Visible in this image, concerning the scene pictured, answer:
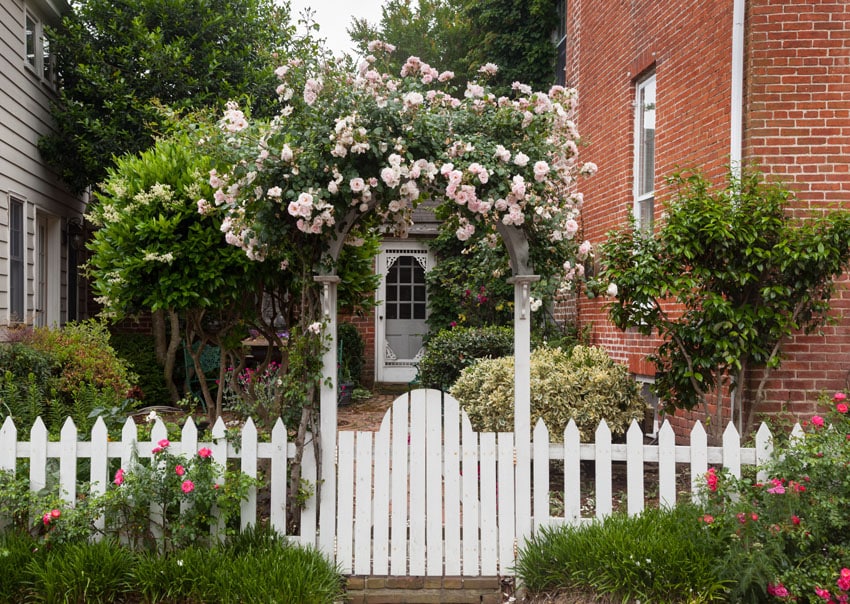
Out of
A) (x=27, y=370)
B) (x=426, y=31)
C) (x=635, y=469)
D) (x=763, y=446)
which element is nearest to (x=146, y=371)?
(x=27, y=370)

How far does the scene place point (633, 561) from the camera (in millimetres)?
3814

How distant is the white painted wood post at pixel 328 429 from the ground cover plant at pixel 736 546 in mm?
1096

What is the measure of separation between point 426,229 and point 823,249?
780 centimetres

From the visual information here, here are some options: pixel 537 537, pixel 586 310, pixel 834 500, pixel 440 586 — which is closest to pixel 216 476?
pixel 440 586

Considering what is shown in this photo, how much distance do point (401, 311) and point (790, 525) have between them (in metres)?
9.64

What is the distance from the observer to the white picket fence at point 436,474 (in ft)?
13.9

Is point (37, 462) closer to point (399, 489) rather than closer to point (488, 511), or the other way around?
point (399, 489)

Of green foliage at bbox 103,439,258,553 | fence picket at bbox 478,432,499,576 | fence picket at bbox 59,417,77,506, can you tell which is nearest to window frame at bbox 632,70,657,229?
fence picket at bbox 478,432,499,576

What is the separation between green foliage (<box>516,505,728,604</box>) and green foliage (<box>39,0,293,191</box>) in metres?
8.35

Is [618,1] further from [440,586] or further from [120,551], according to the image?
[120,551]

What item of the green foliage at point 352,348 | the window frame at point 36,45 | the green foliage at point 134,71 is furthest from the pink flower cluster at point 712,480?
the window frame at point 36,45

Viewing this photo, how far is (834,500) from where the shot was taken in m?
3.74

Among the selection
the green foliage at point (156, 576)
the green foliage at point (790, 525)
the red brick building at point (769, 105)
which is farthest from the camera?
the red brick building at point (769, 105)

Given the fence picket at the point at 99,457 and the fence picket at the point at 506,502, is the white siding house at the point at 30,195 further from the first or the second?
the fence picket at the point at 506,502
